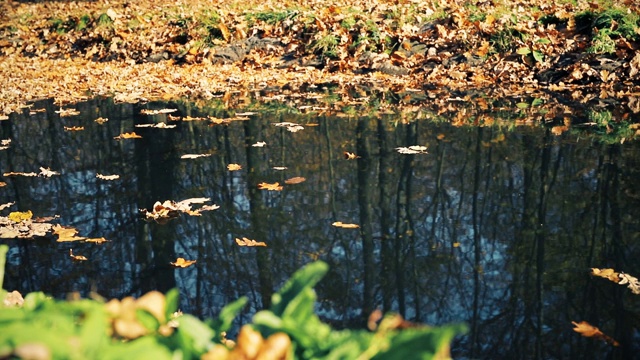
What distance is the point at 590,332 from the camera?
266 centimetres

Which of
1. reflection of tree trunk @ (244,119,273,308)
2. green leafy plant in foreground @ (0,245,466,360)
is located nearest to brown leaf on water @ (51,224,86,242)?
reflection of tree trunk @ (244,119,273,308)

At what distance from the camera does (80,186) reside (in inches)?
198

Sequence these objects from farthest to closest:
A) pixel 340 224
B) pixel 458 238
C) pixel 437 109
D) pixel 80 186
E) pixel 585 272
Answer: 1. pixel 437 109
2. pixel 80 186
3. pixel 340 224
4. pixel 458 238
5. pixel 585 272

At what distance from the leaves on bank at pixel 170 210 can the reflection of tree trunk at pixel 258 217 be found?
0.33m

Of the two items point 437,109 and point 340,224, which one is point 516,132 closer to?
point 437,109

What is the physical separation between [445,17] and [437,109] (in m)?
4.93

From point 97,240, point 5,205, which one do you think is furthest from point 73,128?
point 97,240

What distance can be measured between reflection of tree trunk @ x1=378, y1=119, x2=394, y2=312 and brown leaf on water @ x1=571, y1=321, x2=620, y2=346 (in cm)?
87

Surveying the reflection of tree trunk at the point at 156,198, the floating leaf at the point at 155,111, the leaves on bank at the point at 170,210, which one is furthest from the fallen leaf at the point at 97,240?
the floating leaf at the point at 155,111

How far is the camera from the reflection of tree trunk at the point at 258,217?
10.6ft

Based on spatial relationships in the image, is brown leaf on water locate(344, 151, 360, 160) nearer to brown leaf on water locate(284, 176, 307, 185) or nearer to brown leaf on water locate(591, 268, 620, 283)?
brown leaf on water locate(284, 176, 307, 185)

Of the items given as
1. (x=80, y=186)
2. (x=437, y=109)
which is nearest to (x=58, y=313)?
(x=80, y=186)

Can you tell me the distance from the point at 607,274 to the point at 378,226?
1408 mm

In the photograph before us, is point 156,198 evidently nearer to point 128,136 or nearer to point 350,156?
point 350,156
